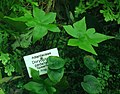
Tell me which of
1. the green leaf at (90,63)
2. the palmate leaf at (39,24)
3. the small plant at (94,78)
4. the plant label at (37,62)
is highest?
the palmate leaf at (39,24)

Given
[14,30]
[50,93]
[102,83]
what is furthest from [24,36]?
[102,83]

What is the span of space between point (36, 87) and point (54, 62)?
0.14 meters

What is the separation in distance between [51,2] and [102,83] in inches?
20.1

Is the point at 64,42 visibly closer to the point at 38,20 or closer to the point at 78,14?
the point at 78,14

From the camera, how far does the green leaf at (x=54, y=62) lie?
4.26 feet

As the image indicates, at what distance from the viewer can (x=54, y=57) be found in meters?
1.32

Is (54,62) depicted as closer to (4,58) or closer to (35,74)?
(35,74)

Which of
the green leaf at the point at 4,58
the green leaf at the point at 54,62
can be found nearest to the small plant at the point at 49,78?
the green leaf at the point at 54,62

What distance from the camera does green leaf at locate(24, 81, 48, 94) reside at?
1.28m

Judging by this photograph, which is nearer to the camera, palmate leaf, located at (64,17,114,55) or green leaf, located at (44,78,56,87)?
palmate leaf, located at (64,17,114,55)

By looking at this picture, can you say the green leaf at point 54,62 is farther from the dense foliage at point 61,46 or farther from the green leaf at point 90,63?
the green leaf at point 90,63

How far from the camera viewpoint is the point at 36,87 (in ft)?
4.24

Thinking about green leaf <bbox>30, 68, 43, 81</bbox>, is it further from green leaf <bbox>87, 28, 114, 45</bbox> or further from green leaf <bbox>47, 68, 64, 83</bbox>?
green leaf <bbox>87, 28, 114, 45</bbox>

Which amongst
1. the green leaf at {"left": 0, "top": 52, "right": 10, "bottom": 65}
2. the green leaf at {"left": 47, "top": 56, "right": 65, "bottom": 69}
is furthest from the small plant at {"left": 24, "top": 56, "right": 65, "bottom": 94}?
the green leaf at {"left": 0, "top": 52, "right": 10, "bottom": 65}
